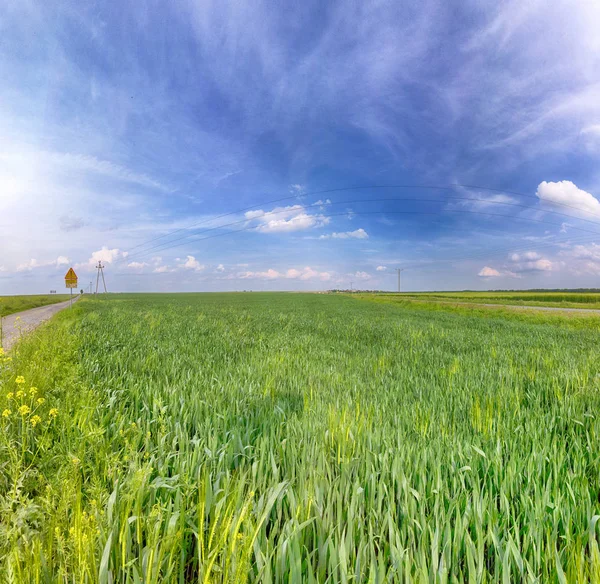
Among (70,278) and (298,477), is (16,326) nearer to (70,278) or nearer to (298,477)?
(298,477)

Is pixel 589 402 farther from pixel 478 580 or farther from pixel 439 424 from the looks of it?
pixel 478 580

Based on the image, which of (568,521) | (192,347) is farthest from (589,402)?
(192,347)

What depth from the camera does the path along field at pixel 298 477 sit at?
1650 millimetres

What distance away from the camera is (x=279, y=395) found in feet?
15.3

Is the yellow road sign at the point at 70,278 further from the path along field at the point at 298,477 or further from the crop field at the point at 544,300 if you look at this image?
the crop field at the point at 544,300

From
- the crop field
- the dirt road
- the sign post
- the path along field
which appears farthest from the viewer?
the crop field

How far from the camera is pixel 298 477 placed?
2391 millimetres

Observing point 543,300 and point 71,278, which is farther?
point 543,300

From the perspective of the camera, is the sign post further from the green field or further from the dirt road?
the green field

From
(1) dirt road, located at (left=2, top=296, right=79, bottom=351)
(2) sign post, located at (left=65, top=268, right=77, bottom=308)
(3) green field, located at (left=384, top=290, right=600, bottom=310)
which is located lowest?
(3) green field, located at (left=384, top=290, right=600, bottom=310)

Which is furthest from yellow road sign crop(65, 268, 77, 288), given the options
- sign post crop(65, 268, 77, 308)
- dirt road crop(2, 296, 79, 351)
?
dirt road crop(2, 296, 79, 351)

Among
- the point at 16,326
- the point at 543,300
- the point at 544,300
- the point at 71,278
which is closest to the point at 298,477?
the point at 16,326

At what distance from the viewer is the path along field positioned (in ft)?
5.41

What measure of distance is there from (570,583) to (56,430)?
4.41 meters
